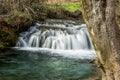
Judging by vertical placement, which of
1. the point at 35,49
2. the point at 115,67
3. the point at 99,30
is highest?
the point at 99,30

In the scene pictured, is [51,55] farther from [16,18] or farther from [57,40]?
[16,18]

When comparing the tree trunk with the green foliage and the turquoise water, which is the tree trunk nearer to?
the turquoise water

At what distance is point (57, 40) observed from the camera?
17.4m

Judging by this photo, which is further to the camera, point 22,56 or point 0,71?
point 22,56

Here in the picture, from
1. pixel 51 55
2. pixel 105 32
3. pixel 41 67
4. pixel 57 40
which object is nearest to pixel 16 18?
pixel 57 40

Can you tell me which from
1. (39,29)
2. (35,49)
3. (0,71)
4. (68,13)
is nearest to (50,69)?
(0,71)

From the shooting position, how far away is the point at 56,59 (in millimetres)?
14047

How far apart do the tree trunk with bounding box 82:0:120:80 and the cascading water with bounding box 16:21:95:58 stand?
37.0 ft

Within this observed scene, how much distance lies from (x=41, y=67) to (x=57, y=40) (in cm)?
492

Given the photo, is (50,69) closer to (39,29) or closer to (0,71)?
(0,71)

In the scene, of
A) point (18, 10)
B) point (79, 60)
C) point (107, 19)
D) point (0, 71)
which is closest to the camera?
point (107, 19)

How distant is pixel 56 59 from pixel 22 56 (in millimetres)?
1729

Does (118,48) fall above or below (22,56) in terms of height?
above

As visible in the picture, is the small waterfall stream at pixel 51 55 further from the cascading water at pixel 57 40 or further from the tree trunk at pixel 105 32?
the tree trunk at pixel 105 32
